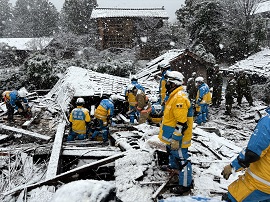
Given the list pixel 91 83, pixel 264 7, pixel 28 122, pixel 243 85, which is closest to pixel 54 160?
pixel 28 122

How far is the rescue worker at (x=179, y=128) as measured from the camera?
3402mm

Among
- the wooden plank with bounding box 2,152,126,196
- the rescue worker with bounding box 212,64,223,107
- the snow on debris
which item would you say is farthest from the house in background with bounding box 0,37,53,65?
the snow on debris

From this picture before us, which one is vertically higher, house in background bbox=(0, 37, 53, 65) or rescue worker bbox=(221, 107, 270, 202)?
house in background bbox=(0, 37, 53, 65)

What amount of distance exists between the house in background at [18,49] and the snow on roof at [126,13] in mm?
6276

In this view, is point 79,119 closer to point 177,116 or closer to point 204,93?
point 177,116

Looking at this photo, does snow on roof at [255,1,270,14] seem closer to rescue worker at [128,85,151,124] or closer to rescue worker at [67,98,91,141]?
rescue worker at [128,85,151,124]

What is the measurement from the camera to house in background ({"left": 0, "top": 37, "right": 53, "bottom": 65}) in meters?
24.5

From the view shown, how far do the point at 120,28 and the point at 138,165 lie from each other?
23.2 metres

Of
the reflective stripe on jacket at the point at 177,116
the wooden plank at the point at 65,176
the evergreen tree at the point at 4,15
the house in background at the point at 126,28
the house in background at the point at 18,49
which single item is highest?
the evergreen tree at the point at 4,15

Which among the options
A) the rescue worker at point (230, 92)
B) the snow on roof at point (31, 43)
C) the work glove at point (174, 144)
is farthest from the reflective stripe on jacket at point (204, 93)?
the snow on roof at point (31, 43)

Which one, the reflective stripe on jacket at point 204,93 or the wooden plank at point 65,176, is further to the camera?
the reflective stripe on jacket at point 204,93

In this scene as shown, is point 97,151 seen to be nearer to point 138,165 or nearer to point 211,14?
point 138,165

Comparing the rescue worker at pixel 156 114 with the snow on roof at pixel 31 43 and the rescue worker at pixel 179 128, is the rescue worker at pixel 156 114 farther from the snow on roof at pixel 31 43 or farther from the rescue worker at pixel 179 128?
the snow on roof at pixel 31 43

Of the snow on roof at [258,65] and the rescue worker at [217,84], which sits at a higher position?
the snow on roof at [258,65]
